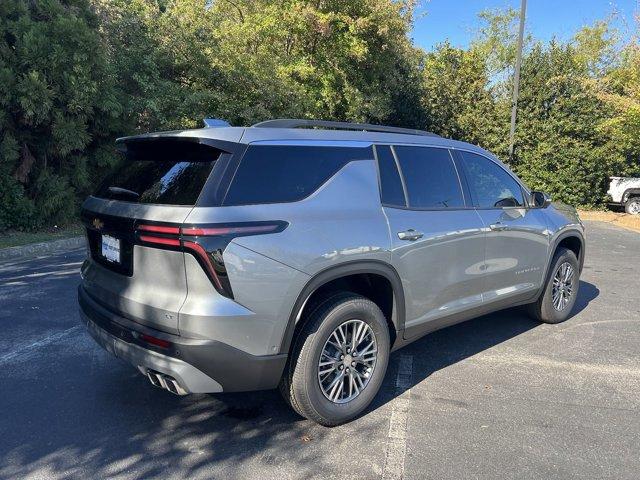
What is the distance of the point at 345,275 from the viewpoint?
10.5 ft

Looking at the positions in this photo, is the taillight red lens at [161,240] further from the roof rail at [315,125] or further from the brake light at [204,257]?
the roof rail at [315,125]

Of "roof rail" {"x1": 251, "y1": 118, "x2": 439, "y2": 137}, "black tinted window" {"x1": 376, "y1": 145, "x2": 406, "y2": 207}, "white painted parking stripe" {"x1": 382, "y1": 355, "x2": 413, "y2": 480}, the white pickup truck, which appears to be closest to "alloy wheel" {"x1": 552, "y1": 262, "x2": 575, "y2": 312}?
"white painted parking stripe" {"x1": 382, "y1": 355, "x2": 413, "y2": 480}

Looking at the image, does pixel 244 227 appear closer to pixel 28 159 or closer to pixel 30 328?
pixel 30 328

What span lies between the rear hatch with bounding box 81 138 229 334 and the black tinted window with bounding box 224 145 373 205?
0.56ft

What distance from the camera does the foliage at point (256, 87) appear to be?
9.74 meters

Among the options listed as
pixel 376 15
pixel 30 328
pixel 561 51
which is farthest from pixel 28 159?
pixel 561 51

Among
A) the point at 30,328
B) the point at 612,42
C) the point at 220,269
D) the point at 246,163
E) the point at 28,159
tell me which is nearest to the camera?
the point at 220,269

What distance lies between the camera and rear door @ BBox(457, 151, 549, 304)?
4.35m

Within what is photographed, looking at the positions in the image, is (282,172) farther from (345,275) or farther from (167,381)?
(167,381)

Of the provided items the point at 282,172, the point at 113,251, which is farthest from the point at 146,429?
the point at 282,172

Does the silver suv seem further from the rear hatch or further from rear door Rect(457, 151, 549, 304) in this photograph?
rear door Rect(457, 151, 549, 304)

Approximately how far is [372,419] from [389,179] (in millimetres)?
1646

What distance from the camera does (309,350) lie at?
3072mm

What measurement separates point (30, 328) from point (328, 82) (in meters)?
13.6
